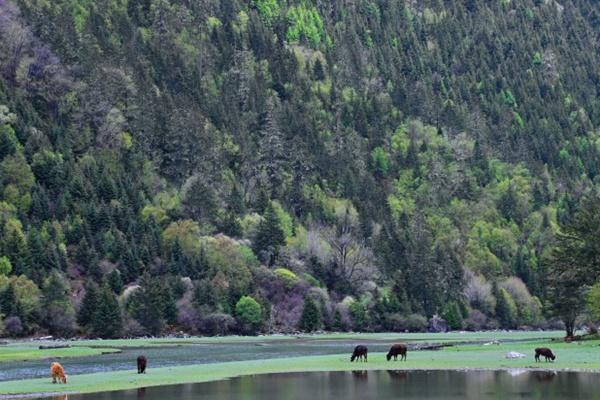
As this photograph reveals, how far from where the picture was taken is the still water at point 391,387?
2950 inches

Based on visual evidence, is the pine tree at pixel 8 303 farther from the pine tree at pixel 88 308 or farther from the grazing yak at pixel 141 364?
Answer: the grazing yak at pixel 141 364

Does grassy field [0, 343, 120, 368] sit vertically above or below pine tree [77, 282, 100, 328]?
below

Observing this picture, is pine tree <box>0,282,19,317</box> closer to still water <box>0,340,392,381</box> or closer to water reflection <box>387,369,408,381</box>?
still water <box>0,340,392,381</box>

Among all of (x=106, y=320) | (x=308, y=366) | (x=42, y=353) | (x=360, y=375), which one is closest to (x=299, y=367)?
(x=308, y=366)

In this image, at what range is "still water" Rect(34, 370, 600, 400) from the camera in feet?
246

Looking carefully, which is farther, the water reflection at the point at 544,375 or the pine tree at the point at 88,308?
the pine tree at the point at 88,308

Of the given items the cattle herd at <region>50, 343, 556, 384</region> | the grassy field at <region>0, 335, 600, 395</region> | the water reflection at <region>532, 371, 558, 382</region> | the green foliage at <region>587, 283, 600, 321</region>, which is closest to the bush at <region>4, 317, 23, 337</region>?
the grassy field at <region>0, 335, 600, 395</region>

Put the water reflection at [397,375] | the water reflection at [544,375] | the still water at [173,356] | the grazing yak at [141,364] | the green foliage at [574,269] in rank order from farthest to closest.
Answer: the green foliage at [574,269] → the still water at [173,356] → the grazing yak at [141,364] → the water reflection at [397,375] → the water reflection at [544,375]

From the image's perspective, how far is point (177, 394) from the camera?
259 feet

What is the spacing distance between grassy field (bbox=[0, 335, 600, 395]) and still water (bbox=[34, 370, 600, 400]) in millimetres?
3861

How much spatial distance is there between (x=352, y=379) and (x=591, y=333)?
5905 centimetres

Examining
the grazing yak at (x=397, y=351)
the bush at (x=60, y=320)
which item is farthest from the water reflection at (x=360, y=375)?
the bush at (x=60, y=320)

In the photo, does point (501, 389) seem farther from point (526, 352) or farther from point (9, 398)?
point (526, 352)

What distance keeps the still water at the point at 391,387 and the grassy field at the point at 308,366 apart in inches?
152
